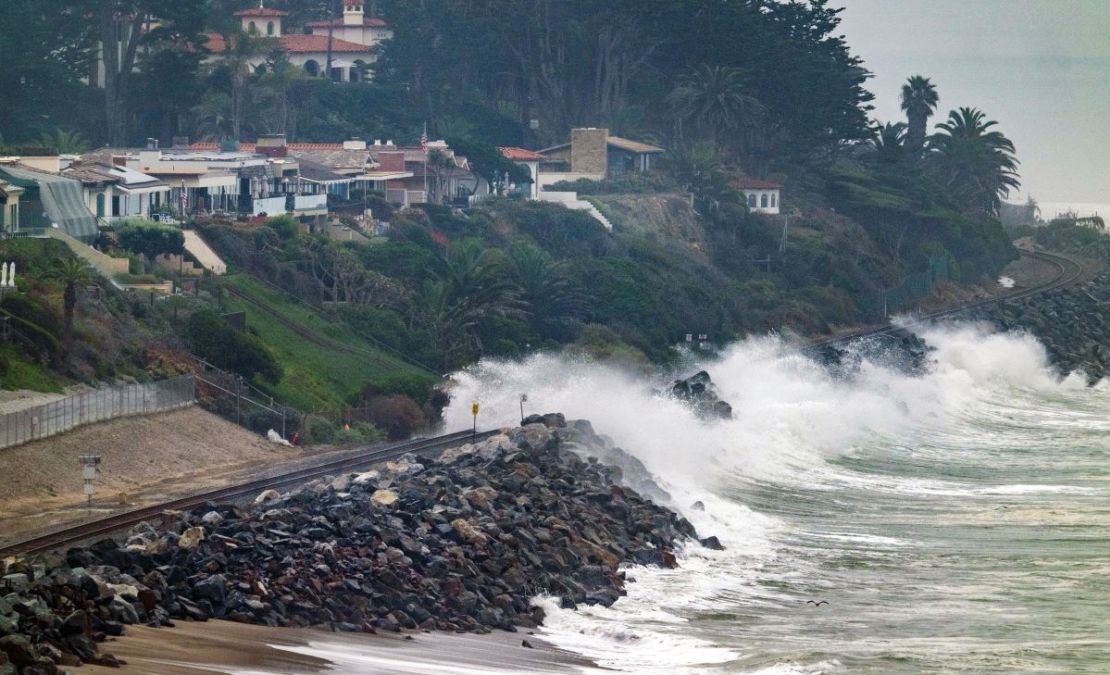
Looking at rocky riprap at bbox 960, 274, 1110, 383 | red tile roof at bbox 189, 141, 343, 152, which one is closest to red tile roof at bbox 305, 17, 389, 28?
red tile roof at bbox 189, 141, 343, 152

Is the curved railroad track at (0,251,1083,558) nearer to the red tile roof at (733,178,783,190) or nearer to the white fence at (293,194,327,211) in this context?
the white fence at (293,194,327,211)

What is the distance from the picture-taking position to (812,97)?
130875 millimetres

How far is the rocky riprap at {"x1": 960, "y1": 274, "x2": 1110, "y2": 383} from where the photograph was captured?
97.5 m

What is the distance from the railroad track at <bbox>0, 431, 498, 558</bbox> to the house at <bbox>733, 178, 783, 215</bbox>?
72.5 m

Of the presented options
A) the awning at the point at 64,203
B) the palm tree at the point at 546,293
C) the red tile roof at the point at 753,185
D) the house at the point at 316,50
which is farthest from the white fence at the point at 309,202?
the house at the point at 316,50

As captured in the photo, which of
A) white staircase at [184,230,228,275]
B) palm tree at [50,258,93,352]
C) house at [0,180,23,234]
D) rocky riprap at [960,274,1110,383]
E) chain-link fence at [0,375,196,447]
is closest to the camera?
chain-link fence at [0,375,196,447]

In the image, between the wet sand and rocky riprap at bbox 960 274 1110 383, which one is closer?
the wet sand

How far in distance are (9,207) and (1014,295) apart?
70.7 m

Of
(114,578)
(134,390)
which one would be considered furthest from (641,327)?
(114,578)

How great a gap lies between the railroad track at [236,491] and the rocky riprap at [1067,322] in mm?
54150

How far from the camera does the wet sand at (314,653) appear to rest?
80.9 feet

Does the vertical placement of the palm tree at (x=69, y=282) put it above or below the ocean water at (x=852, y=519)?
above

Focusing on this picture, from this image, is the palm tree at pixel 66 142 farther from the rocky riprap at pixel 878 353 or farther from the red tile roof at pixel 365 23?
the red tile roof at pixel 365 23

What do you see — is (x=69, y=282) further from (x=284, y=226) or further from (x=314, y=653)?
(x=284, y=226)
